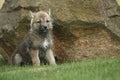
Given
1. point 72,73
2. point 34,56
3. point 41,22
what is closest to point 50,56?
point 34,56

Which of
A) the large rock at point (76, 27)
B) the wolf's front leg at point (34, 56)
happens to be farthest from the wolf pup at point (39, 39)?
the large rock at point (76, 27)

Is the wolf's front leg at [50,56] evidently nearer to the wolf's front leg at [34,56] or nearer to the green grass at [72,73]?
the wolf's front leg at [34,56]

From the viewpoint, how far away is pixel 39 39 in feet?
62.1

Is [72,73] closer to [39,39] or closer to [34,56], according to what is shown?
[34,56]

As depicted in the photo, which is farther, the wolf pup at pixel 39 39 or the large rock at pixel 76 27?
the large rock at pixel 76 27

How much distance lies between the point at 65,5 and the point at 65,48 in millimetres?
1751

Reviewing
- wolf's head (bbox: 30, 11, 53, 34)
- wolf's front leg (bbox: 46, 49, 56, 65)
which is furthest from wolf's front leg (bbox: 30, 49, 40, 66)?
wolf's head (bbox: 30, 11, 53, 34)

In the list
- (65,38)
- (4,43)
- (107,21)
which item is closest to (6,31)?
(4,43)

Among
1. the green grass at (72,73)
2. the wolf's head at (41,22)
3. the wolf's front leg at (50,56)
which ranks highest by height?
the wolf's head at (41,22)

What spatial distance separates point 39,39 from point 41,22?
0.72 metres

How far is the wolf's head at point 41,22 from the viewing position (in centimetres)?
1858

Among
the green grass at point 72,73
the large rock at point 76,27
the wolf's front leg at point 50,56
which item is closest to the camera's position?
the green grass at point 72,73

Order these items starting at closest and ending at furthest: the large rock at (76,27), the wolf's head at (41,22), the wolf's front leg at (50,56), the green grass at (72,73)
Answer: the green grass at (72,73) → the wolf's head at (41,22) → the wolf's front leg at (50,56) → the large rock at (76,27)

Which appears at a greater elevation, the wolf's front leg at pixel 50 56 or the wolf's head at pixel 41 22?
the wolf's head at pixel 41 22
